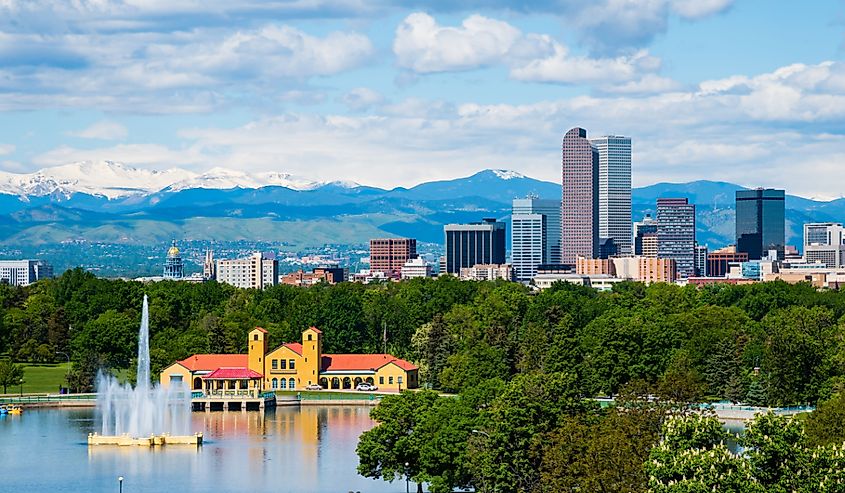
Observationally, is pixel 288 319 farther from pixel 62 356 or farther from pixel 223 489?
pixel 223 489

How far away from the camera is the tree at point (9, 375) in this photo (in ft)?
321

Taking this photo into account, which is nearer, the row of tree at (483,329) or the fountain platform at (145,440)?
the fountain platform at (145,440)

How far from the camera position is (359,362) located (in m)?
105

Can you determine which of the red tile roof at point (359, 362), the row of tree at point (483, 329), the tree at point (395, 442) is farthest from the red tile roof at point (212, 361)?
the tree at point (395, 442)

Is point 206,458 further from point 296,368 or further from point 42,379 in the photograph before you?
point 42,379

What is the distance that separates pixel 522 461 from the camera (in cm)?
4997

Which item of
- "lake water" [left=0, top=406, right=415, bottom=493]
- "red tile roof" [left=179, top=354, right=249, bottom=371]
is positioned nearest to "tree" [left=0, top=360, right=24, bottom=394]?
"lake water" [left=0, top=406, right=415, bottom=493]

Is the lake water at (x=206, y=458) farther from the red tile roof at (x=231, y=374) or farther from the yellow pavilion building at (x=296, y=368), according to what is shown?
the yellow pavilion building at (x=296, y=368)

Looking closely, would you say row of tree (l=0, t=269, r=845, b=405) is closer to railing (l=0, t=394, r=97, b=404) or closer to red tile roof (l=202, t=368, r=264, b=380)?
railing (l=0, t=394, r=97, b=404)

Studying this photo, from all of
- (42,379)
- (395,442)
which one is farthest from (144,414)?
(395,442)

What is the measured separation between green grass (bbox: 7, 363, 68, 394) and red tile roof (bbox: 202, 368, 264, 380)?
929 centimetres

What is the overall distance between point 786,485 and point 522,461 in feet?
46.4

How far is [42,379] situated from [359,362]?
65.9ft

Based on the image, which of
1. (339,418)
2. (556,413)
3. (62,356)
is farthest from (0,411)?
(556,413)
